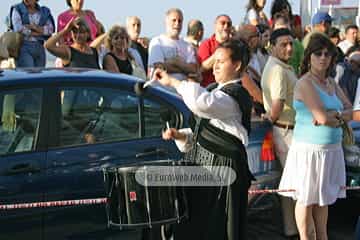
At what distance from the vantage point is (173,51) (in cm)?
602

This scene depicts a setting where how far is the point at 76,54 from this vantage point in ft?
18.0

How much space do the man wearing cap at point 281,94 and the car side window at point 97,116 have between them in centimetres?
114

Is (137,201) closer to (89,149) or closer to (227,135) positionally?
(227,135)

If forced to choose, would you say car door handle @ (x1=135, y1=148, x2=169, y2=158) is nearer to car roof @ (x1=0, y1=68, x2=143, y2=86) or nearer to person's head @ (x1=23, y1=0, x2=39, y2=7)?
car roof @ (x1=0, y1=68, x2=143, y2=86)

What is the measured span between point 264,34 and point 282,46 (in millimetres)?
1982

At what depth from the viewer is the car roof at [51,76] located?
389 centimetres

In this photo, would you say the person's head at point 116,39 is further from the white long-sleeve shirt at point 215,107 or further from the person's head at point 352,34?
the person's head at point 352,34

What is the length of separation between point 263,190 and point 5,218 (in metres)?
1.98

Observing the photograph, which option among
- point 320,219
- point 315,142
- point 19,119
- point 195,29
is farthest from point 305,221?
point 195,29

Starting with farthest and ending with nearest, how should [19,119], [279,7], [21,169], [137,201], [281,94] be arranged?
[279,7], [281,94], [19,119], [21,169], [137,201]

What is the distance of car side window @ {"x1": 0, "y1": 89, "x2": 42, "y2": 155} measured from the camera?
3771mm

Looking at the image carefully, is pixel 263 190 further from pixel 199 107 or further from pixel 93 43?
pixel 93 43

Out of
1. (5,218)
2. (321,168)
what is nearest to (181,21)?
(321,168)

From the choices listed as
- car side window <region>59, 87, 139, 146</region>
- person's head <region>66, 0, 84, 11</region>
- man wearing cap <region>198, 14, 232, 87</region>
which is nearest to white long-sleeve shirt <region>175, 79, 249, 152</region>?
car side window <region>59, 87, 139, 146</region>
